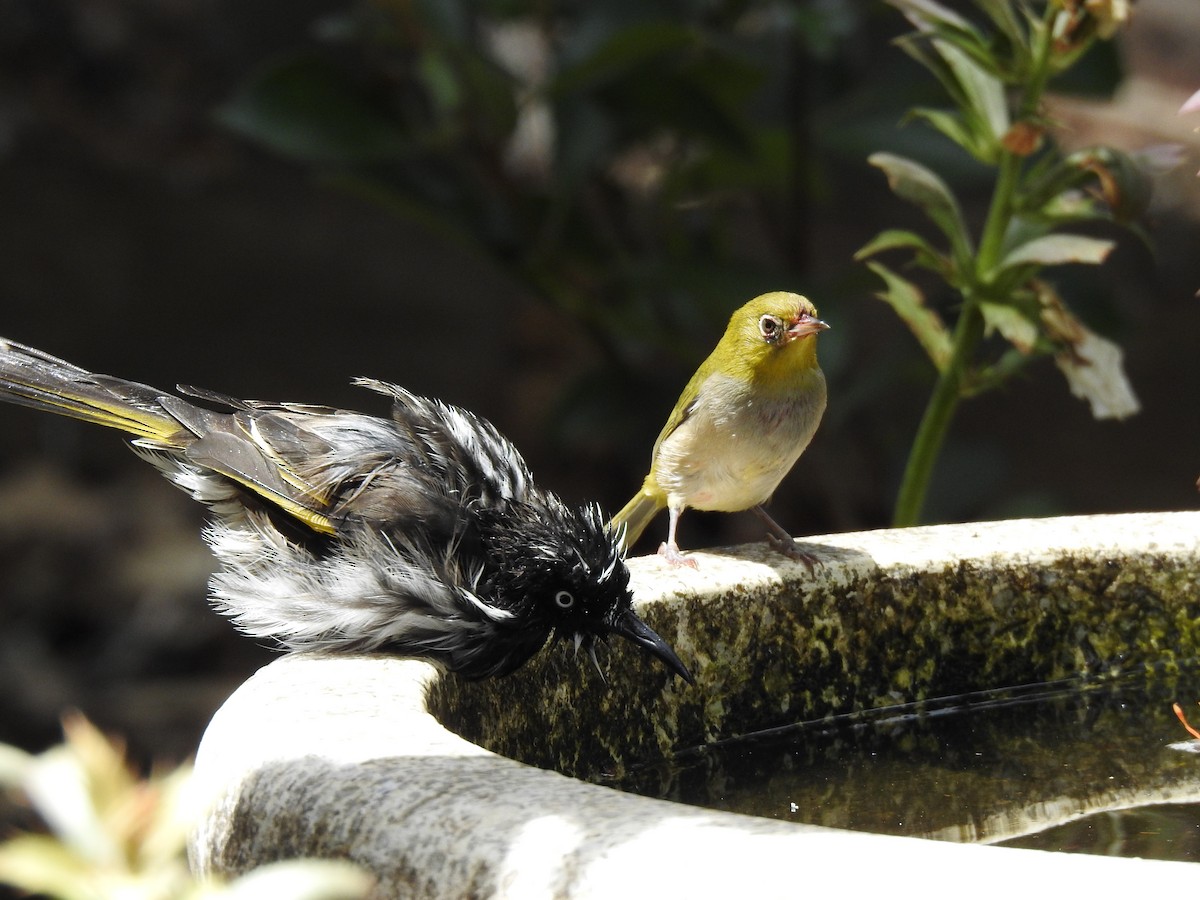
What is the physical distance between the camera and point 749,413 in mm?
3029

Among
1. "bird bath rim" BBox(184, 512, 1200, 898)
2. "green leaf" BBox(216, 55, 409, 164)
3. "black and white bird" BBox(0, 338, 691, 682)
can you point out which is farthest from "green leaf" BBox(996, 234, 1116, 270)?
"green leaf" BBox(216, 55, 409, 164)

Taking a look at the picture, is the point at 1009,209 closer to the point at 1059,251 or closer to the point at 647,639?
the point at 1059,251

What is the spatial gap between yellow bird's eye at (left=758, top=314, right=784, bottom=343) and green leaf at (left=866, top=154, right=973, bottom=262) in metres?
0.42

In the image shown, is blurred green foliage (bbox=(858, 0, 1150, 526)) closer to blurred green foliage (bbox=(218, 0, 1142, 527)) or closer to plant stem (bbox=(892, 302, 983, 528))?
plant stem (bbox=(892, 302, 983, 528))

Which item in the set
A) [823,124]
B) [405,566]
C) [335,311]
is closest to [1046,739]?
[405,566]

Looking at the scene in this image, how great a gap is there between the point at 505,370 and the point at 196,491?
245 inches

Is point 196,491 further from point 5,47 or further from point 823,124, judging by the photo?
point 5,47

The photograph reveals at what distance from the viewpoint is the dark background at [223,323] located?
24.0ft

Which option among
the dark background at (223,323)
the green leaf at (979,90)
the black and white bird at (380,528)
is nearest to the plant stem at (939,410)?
the green leaf at (979,90)

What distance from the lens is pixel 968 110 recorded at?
3.32 m

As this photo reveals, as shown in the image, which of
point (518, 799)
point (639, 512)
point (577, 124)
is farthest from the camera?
point (577, 124)

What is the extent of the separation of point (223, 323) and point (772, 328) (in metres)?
5.95

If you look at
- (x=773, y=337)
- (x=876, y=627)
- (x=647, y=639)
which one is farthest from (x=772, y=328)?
(x=647, y=639)

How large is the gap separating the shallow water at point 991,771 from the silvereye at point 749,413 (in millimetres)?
607
